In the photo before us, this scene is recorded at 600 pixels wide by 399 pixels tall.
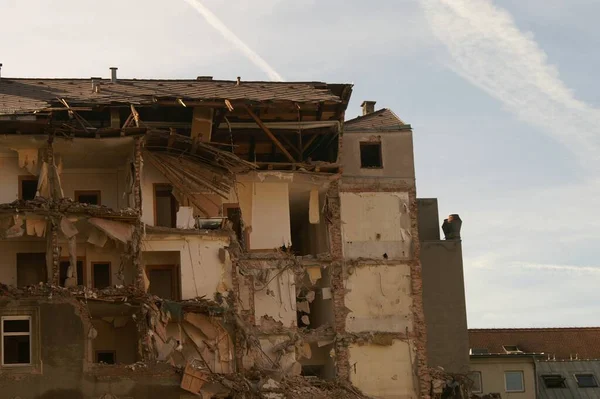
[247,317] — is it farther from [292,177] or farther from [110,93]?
[110,93]

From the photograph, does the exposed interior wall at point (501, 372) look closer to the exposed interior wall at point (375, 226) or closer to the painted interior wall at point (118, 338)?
the exposed interior wall at point (375, 226)

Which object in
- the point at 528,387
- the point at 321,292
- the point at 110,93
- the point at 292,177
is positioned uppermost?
the point at 110,93

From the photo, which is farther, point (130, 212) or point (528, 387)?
point (528, 387)

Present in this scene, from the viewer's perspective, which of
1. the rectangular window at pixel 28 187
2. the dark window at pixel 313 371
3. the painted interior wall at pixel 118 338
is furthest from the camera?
the dark window at pixel 313 371

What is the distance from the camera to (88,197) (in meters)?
52.8

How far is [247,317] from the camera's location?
5278 centimetres

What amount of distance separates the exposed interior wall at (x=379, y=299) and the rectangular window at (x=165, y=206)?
820 centimetres

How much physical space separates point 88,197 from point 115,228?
4.37m

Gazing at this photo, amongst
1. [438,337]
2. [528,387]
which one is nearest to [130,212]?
[438,337]

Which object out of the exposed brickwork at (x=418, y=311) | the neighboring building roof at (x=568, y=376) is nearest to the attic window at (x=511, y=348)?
the neighboring building roof at (x=568, y=376)

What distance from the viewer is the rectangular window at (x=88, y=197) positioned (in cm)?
5269

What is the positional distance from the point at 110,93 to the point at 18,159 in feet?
18.6

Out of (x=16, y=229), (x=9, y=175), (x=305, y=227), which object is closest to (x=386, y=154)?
(x=305, y=227)

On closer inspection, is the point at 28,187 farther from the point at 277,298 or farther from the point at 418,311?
the point at 418,311
